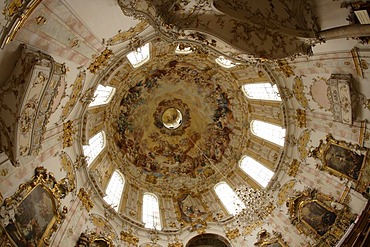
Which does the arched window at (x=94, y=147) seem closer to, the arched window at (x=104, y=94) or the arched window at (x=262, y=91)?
the arched window at (x=104, y=94)

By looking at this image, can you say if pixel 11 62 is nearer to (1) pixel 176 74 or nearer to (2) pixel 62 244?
(2) pixel 62 244

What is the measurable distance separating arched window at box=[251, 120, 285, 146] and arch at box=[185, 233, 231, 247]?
16.3 ft

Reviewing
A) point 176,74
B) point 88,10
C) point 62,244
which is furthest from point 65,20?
point 176,74

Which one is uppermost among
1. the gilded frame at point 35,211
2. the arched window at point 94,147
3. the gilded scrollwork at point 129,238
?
the arched window at point 94,147

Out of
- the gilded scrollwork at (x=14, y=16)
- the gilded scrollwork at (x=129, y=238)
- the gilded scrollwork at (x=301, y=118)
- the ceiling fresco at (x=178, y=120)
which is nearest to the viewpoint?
the gilded scrollwork at (x=14, y=16)

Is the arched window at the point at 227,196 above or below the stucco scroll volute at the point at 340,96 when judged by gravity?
above

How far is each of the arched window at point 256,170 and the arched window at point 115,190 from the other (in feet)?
19.6

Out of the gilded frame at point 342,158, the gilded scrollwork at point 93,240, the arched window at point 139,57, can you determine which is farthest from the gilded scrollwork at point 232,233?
the arched window at point 139,57

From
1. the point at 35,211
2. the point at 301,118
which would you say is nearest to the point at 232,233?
the point at 301,118

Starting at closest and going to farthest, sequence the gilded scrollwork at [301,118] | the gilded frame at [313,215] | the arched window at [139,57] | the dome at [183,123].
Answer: the dome at [183,123] → the gilded frame at [313,215] → the gilded scrollwork at [301,118] → the arched window at [139,57]

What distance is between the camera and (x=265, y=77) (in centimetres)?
1470

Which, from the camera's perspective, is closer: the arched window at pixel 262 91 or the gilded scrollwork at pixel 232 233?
the gilded scrollwork at pixel 232 233

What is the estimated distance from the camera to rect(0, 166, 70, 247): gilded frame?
829 cm

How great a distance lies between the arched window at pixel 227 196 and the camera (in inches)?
626
